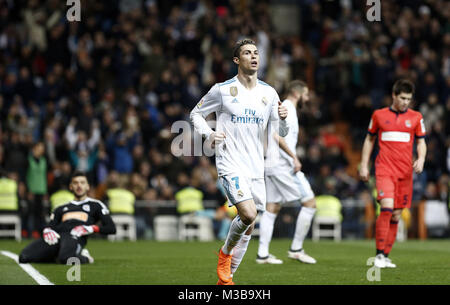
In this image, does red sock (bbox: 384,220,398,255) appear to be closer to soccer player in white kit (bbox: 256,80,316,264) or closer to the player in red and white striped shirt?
the player in red and white striped shirt

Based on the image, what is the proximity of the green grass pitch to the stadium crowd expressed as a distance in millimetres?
6286

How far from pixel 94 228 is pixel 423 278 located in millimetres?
4658

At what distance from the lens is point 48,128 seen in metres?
21.9

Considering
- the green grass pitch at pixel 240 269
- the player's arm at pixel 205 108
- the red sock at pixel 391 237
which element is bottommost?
the green grass pitch at pixel 240 269

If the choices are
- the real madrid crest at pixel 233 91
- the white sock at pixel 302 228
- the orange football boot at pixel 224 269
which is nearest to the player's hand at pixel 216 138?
the real madrid crest at pixel 233 91

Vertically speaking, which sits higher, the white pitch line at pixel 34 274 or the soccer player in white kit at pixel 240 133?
the soccer player in white kit at pixel 240 133

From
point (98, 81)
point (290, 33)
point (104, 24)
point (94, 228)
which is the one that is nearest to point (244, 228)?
point (94, 228)

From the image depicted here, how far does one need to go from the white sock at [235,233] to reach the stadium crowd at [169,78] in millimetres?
11968

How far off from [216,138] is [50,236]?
439 centimetres

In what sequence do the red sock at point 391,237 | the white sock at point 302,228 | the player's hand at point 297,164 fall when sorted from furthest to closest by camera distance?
the white sock at point 302,228
the player's hand at point 297,164
the red sock at point 391,237

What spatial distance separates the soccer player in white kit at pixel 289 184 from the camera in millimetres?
12594

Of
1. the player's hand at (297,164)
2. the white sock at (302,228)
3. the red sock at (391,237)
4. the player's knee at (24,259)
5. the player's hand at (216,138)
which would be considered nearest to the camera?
the player's hand at (216,138)

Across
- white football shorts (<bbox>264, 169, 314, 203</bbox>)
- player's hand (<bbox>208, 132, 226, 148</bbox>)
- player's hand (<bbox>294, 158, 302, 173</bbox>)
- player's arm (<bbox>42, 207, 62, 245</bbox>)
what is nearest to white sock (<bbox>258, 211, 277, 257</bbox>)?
white football shorts (<bbox>264, 169, 314, 203</bbox>)

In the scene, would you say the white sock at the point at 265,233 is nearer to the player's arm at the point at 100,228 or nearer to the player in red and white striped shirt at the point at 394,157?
the player in red and white striped shirt at the point at 394,157
